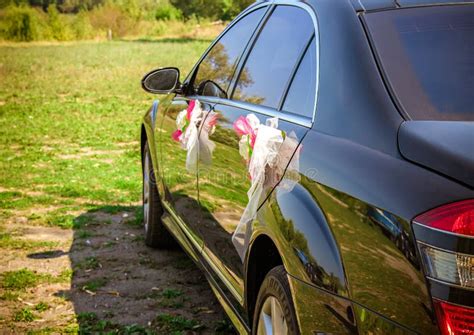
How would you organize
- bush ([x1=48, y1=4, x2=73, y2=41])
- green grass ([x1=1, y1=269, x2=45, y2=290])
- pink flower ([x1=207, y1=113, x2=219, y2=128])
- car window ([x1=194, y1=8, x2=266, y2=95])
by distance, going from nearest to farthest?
pink flower ([x1=207, y1=113, x2=219, y2=128]), car window ([x1=194, y1=8, x2=266, y2=95]), green grass ([x1=1, y1=269, x2=45, y2=290]), bush ([x1=48, y1=4, x2=73, y2=41])

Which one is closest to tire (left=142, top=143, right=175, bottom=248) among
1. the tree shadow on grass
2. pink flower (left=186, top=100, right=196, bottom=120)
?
the tree shadow on grass

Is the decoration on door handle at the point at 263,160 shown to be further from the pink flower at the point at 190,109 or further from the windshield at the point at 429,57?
the pink flower at the point at 190,109

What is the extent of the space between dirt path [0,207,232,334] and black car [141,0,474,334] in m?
0.83

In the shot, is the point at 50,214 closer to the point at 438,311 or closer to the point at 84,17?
the point at 438,311

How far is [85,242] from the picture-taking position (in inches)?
257

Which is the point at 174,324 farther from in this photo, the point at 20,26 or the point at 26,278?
the point at 20,26

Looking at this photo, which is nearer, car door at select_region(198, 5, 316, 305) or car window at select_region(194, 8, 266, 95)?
car door at select_region(198, 5, 316, 305)

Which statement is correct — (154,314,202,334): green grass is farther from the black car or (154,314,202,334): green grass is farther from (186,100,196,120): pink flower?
(186,100,196,120): pink flower

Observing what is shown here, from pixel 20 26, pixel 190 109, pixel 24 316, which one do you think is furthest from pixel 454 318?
pixel 20 26

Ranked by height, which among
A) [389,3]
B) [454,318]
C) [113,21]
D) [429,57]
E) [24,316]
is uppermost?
[389,3]

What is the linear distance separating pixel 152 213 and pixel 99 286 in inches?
34.8

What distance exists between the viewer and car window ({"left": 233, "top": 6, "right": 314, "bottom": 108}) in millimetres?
3227

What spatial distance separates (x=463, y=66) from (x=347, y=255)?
0.81m

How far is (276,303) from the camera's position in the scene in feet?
9.18
